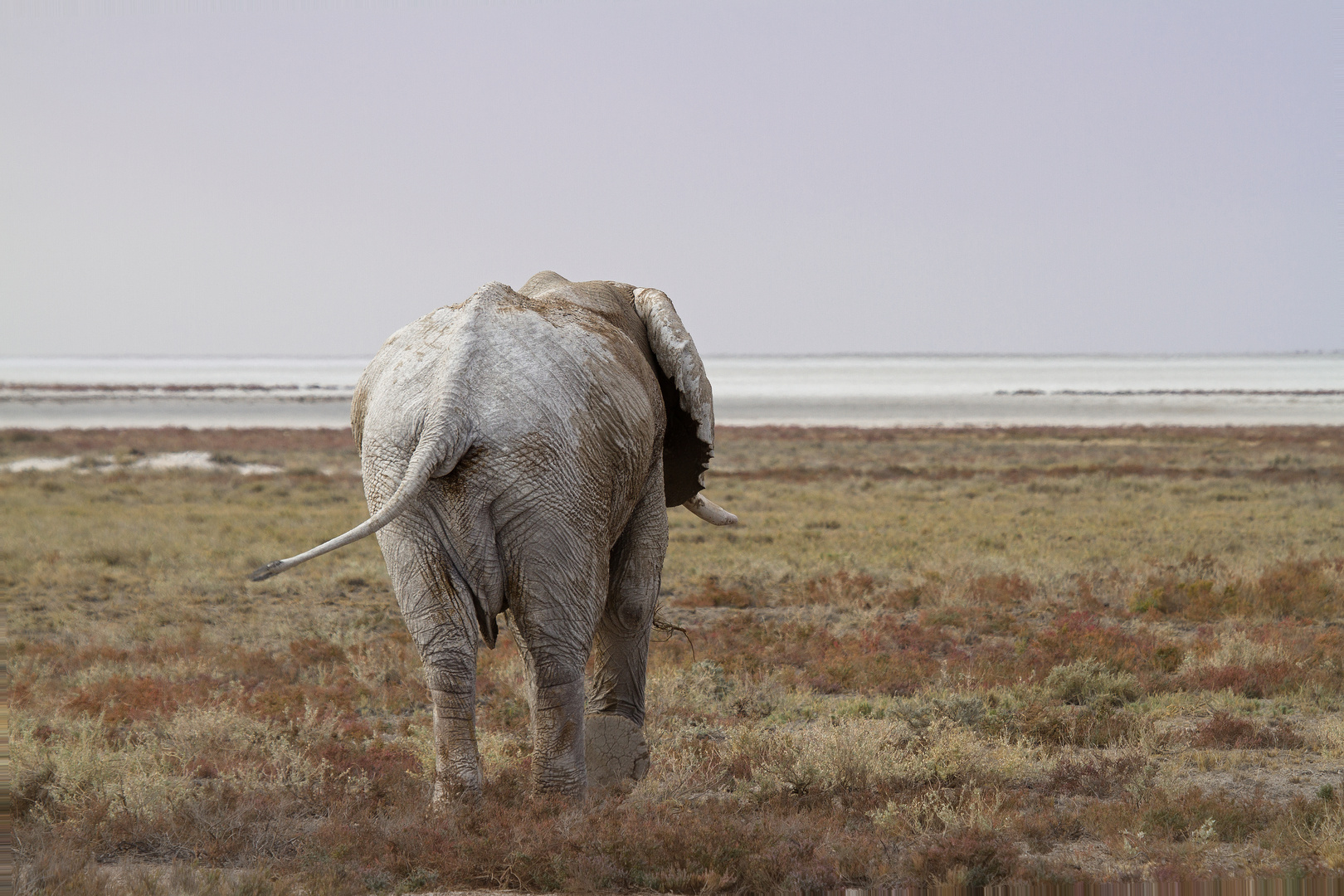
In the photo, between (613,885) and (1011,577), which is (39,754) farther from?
(1011,577)

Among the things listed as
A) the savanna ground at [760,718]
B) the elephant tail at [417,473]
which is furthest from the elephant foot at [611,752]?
the elephant tail at [417,473]

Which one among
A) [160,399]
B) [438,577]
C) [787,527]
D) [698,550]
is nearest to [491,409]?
[438,577]

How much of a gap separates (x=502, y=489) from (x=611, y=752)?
2.11 m

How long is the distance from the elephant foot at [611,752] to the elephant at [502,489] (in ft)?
2.77

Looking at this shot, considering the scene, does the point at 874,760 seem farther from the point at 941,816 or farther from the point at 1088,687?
the point at 1088,687

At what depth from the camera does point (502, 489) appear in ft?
14.3

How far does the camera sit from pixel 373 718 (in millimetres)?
7793

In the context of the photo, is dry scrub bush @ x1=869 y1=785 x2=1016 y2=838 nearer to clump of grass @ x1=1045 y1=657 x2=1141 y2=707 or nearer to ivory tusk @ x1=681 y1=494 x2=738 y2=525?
ivory tusk @ x1=681 y1=494 x2=738 y2=525

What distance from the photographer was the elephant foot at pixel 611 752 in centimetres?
575

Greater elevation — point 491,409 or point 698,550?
point 491,409

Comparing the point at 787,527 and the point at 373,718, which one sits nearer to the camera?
the point at 373,718

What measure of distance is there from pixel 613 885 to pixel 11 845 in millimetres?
2766

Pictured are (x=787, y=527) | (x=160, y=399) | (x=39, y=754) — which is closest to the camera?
(x=39, y=754)

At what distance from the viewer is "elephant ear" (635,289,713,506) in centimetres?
572
